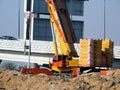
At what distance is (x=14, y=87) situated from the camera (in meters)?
21.9

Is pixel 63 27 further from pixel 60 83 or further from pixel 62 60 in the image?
pixel 60 83

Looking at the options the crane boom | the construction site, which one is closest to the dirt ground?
the construction site

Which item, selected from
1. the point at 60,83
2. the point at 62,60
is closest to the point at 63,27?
the point at 62,60

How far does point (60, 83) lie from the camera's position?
1994 cm

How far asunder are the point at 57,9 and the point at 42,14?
8371cm

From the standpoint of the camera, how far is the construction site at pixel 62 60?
1989 cm

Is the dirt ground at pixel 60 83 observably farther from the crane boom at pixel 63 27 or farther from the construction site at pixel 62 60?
the crane boom at pixel 63 27

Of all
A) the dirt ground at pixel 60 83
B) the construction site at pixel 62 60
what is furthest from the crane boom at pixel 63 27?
the dirt ground at pixel 60 83

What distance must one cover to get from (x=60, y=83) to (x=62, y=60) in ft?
51.3

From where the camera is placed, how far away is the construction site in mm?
19891

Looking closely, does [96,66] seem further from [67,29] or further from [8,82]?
[8,82]

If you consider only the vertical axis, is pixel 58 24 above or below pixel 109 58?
above

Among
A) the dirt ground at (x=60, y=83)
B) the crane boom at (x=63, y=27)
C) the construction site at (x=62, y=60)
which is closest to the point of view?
the dirt ground at (x=60, y=83)

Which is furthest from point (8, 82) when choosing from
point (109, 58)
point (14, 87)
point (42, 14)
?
point (42, 14)
